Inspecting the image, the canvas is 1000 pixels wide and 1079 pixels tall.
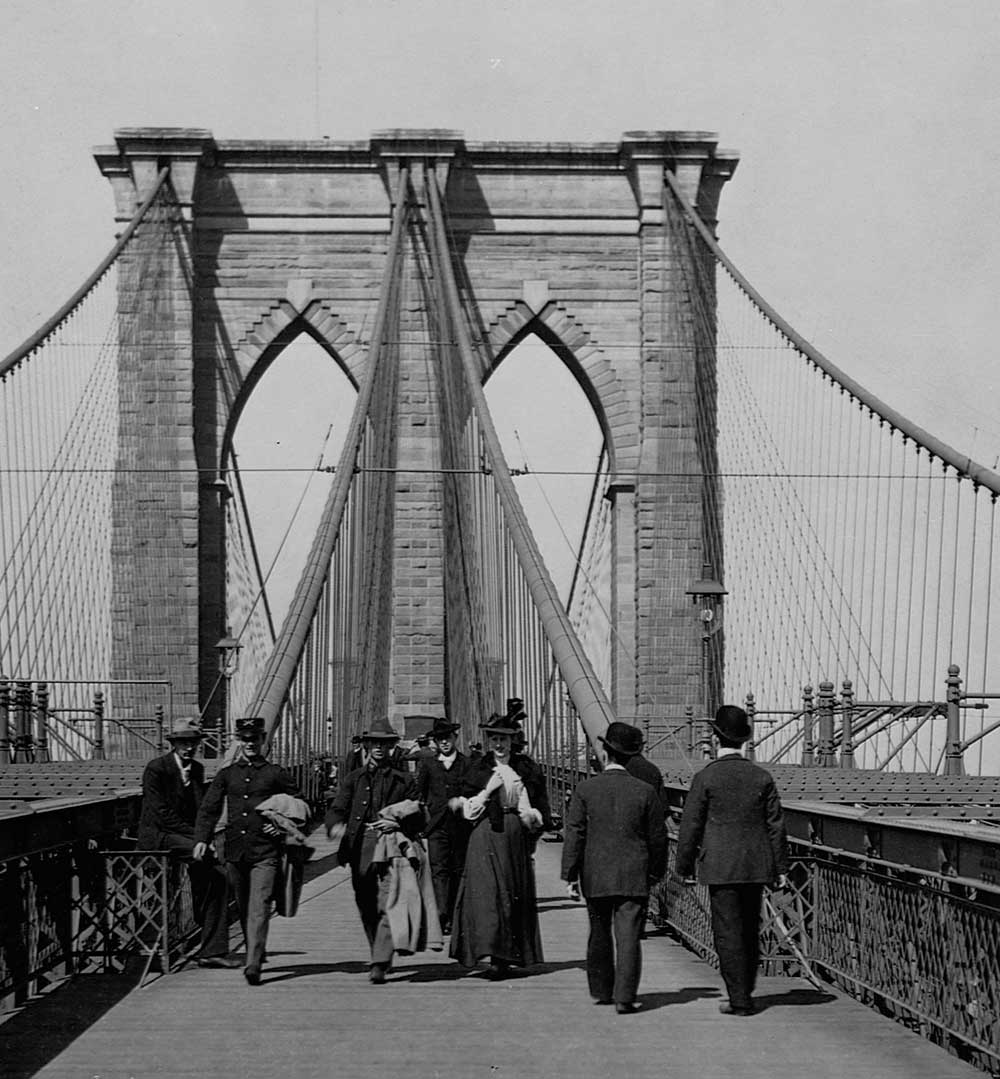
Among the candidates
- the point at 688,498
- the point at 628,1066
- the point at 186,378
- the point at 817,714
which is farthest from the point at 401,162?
the point at 628,1066

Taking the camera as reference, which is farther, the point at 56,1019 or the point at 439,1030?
the point at 56,1019

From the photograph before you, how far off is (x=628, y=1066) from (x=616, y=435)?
1054 inches

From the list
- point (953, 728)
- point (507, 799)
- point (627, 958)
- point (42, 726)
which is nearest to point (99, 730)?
point (42, 726)

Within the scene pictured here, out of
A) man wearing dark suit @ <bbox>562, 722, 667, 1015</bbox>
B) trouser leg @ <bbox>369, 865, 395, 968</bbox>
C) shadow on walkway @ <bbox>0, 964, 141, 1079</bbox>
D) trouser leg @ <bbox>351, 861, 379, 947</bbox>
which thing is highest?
man wearing dark suit @ <bbox>562, 722, 667, 1015</bbox>

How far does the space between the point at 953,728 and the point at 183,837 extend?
13.9 m

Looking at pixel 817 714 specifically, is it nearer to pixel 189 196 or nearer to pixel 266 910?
pixel 189 196

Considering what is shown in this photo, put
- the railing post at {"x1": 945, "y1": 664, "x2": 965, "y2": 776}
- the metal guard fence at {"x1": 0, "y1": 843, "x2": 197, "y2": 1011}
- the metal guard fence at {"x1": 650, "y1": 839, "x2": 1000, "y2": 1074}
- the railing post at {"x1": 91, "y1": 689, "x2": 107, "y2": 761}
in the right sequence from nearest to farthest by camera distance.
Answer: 1. the metal guard fence at {"x1": 650, "y1": 839, "x2": 1000, "y2": 1074}
2. the metal guard fence at {"x1": 0, "y1": 843, "x2": 197, "y2": 1011}
3. the railing post at {"x1": 945, "y1": 664, "x2": 965, "y2": 776}
4. the railing post at {"x1": 91, "y1": 689, "x2": 107, "y2": 761}

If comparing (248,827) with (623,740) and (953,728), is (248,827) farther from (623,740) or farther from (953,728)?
(953,728)

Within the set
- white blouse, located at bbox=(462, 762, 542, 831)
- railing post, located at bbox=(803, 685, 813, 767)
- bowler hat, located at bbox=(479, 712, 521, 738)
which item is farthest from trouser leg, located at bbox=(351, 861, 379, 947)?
railing post, located at bbox=(803, 685, 813, 767)

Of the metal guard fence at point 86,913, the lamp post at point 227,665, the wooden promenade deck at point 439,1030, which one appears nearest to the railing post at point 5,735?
the lamp post at point 227,665

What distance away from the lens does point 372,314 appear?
3431 cm

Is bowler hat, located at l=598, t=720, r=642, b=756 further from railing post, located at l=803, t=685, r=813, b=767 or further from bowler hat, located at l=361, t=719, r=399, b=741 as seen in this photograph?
railing post, located at l=803, t=685, r=813, b=767

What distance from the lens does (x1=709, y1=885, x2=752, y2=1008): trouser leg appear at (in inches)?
335

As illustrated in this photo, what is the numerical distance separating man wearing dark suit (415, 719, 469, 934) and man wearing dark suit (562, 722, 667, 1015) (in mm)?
2497
